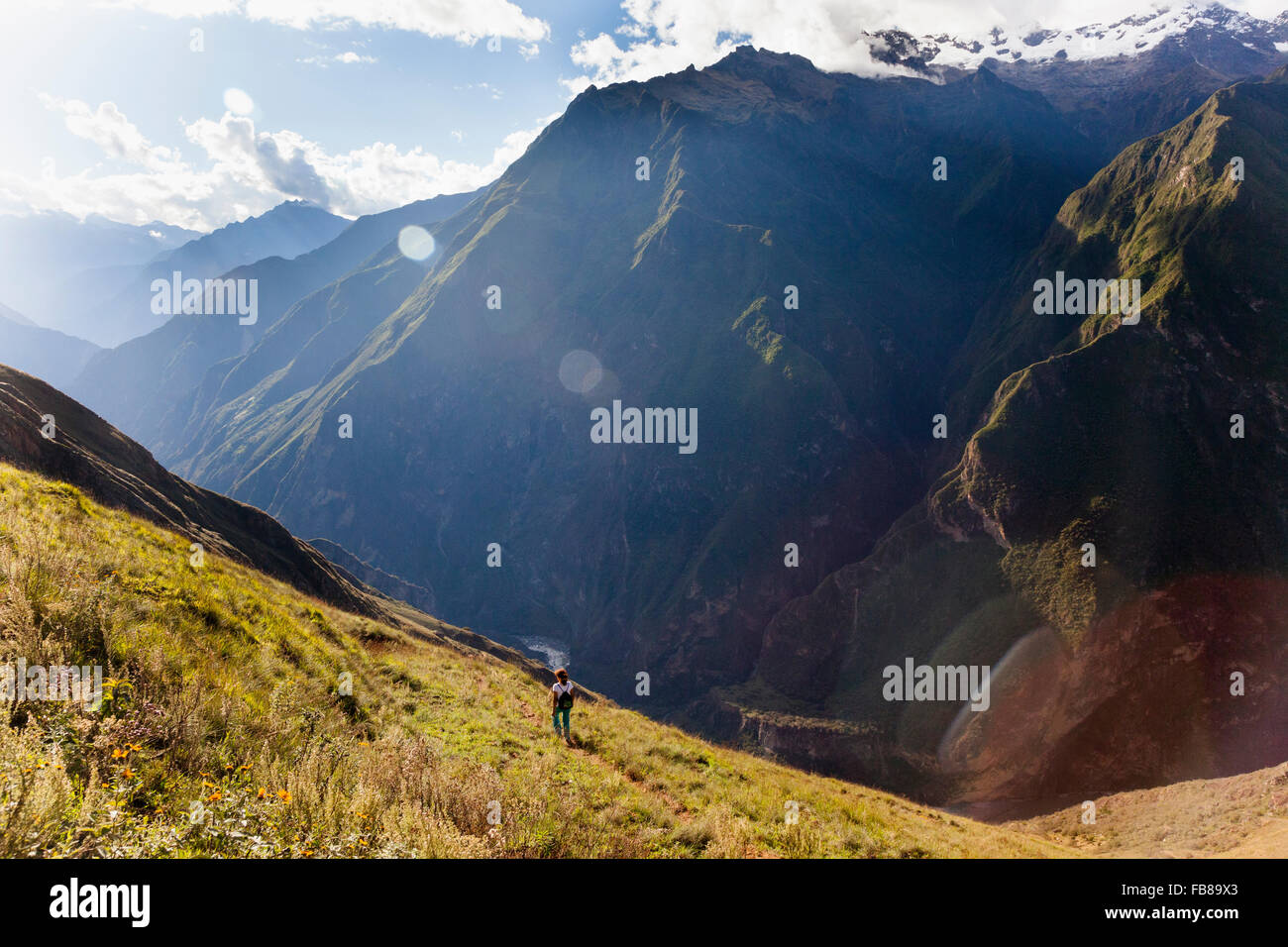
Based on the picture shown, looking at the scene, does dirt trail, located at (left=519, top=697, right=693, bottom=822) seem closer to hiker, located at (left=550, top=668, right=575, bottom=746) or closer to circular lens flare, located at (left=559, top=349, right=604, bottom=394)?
hiker, located at (left=550, top=668, right=575, bottom=746)

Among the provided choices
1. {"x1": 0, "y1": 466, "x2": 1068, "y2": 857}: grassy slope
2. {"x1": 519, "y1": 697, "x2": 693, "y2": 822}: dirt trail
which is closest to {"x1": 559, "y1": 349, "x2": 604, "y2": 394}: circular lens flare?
{"x1": 0, "y1": 466, "x2": 1068, "y2": 857}: grassy slope

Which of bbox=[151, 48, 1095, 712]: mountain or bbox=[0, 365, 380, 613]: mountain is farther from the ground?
bbox=[151, 48, 1095, 712]: mountain

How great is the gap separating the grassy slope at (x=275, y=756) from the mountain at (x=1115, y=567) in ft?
168

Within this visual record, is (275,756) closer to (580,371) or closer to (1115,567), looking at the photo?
(1115,567)

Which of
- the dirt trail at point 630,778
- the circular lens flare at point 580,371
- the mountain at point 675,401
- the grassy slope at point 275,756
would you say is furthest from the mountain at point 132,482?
the circular lens flare at point 580,371

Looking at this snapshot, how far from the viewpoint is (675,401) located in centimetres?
14475

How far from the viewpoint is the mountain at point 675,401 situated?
4670 inches

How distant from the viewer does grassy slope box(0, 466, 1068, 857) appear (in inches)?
190

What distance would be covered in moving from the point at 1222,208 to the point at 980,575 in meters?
66.5

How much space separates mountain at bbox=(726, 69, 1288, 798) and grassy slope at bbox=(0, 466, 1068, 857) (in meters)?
51.1

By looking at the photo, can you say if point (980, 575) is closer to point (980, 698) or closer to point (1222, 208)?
point (980, 698)

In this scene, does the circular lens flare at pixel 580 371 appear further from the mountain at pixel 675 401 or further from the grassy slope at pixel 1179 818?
the grassy slope at pixel 1179 818

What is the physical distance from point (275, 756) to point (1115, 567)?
247 feet
